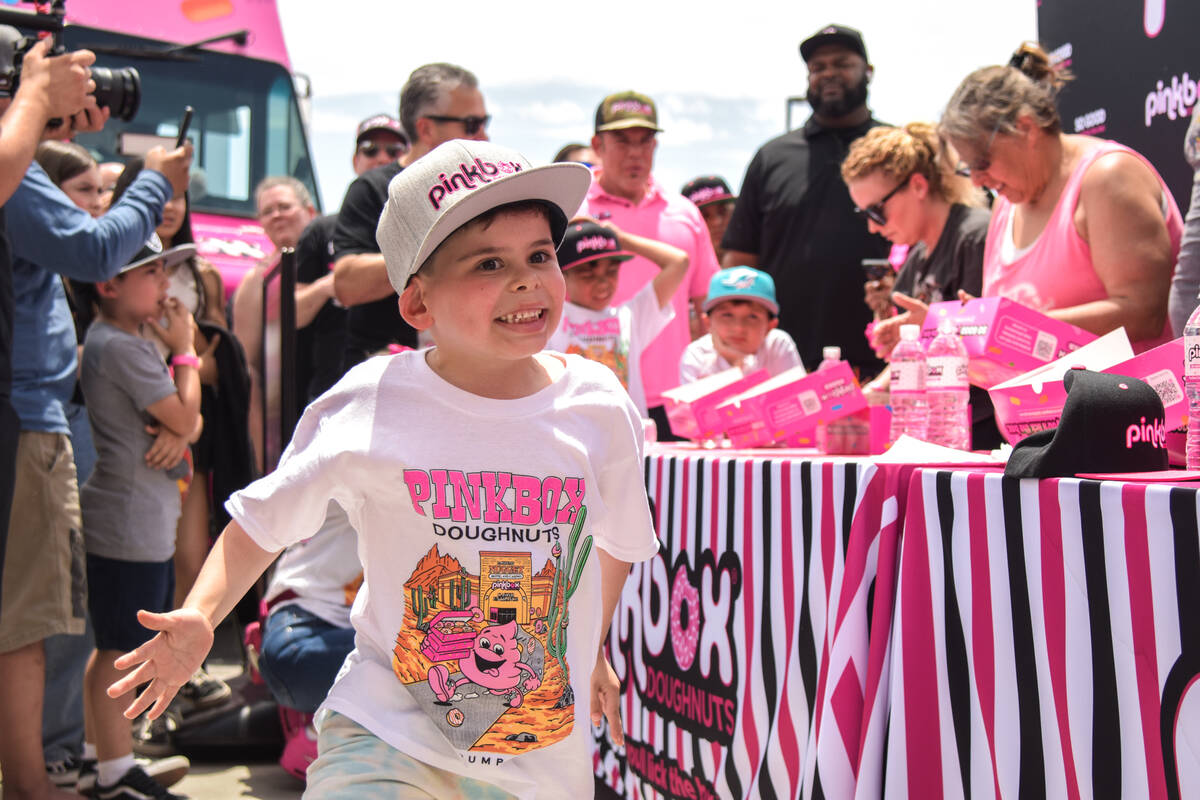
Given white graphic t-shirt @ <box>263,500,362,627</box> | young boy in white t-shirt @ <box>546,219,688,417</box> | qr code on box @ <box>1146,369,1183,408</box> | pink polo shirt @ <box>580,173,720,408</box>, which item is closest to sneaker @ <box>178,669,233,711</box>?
white graphic t-shirt @ <box>263,500,362,627</box>

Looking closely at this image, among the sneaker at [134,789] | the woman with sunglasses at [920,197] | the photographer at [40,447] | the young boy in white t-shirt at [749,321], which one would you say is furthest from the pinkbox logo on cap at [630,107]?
the sneaker at [134,789]

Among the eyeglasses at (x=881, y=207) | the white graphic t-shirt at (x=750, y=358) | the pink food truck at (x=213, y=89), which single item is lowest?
the white graphic t-shirt at (x=750, y=358)

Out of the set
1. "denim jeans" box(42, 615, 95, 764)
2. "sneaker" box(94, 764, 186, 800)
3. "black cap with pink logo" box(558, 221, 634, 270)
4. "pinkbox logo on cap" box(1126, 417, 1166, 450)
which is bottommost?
"sneaker" box(94, 764, 186, 800)

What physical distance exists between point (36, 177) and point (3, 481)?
1067mm

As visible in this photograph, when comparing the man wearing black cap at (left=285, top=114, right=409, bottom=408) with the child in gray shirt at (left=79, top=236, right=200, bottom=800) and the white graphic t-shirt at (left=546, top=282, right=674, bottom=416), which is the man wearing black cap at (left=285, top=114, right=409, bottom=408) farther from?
the white graphic t-shirt at (left=546, top=282, right=674, bottom=416)

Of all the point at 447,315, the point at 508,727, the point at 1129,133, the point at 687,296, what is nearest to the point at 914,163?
the point at 1129,133

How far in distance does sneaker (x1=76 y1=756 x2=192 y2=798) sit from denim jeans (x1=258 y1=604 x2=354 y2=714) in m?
0.74

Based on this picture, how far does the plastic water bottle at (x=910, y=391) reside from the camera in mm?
3117

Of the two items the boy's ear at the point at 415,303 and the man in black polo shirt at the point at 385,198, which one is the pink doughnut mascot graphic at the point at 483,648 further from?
the man in black polo shirt at the point at 385,198

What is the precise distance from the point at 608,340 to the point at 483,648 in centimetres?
279

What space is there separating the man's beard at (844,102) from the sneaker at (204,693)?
12.9 feet

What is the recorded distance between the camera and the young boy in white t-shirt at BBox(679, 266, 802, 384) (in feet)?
16.4

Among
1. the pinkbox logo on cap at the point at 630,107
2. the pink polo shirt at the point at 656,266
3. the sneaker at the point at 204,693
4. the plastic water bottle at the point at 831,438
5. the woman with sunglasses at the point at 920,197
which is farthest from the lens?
the pinkbox logo on cap at the point at 630,107

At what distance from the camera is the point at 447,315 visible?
2.04 meters
